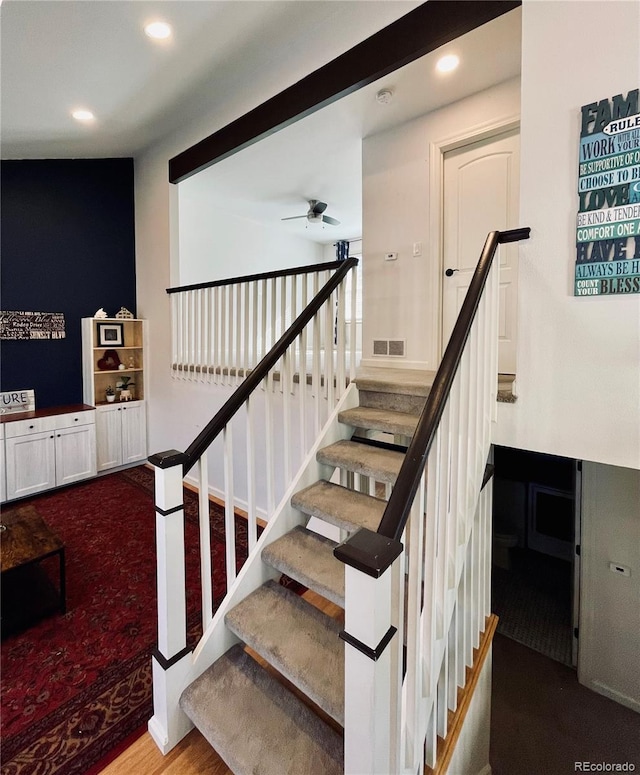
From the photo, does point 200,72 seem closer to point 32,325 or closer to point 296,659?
point 32,325

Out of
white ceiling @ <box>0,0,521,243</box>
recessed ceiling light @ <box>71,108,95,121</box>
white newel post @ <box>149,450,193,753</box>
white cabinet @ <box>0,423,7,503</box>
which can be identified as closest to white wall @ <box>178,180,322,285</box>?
white ceiling @ <box>0,0,521,243</box>

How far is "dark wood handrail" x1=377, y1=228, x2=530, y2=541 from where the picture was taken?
3.48 feet

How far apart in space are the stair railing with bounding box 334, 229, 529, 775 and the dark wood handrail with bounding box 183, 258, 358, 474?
0.88 m

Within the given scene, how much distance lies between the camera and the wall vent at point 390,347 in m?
3.79

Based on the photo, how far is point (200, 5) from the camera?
2.62m

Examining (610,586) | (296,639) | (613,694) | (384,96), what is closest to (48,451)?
(296,639)

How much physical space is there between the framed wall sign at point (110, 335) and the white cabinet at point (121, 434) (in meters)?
0.77

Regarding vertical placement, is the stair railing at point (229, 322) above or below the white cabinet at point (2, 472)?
above

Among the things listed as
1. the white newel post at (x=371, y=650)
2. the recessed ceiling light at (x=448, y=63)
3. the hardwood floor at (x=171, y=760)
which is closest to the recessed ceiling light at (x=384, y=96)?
the recessed ceiling light at (x=448, y=63)

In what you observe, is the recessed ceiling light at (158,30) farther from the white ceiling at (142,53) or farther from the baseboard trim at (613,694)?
the baseboard trim at (613,694)

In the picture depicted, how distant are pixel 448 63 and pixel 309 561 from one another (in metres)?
3.49

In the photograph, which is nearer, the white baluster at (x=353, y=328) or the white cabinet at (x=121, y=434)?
the white baluster at (x=353, y=328)

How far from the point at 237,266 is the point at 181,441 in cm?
290

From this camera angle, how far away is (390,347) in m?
3.86
